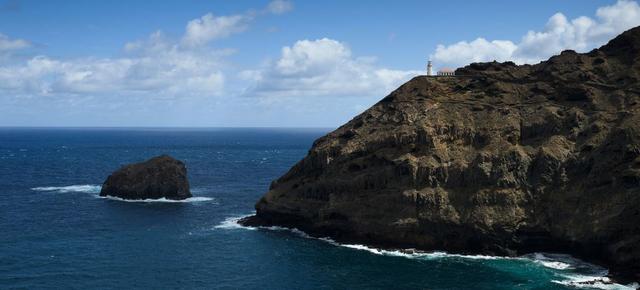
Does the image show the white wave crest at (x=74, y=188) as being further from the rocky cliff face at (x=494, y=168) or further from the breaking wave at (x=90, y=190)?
the rocky cliff face at (x=494, y=168)

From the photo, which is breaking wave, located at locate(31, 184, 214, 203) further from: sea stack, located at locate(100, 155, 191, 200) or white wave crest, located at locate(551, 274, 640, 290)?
white wave crest, located at locate(551, 274, 640, 290)

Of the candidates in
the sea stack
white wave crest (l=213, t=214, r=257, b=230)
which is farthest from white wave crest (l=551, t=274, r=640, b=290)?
the sea stack

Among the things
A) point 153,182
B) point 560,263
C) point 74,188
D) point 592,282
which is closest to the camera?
point 592,282

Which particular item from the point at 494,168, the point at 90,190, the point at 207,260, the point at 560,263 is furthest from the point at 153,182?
the point at 560,263

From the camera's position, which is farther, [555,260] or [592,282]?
[555,260]

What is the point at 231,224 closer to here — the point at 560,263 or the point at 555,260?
the point at 555,260

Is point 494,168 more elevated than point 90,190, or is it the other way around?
point 494,168
